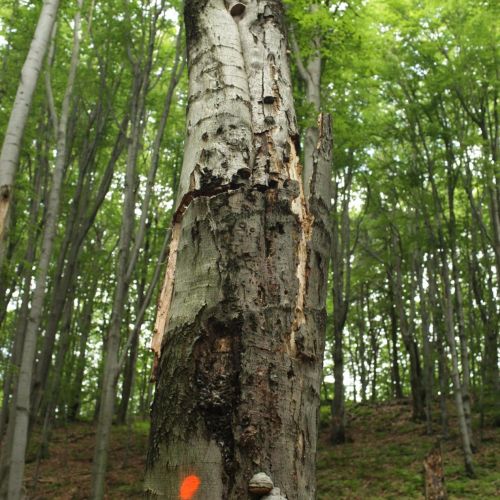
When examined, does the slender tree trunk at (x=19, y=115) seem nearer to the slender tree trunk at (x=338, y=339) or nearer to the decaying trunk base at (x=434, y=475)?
the decaying trunk base at (x=434, y=475)

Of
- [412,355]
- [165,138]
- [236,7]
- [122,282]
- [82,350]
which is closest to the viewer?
[236,7]

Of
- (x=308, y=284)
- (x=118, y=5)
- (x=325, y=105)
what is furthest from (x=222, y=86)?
(x=118, y=5)

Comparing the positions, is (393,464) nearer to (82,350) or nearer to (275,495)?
(82,350)

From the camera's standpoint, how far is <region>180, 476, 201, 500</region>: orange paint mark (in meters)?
1.01

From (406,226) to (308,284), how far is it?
40.6ft

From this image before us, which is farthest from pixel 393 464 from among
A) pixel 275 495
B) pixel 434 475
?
pixel 275 495

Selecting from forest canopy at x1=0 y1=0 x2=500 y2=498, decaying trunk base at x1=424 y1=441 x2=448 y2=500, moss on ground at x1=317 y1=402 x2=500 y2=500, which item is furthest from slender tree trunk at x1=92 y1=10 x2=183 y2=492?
decaying trunk base at x1=424 y1=441 x2=448 y2=500

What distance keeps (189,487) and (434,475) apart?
675cm

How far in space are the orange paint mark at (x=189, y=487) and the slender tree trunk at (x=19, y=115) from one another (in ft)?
11.0

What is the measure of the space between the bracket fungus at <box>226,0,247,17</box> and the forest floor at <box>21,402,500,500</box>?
7616 millimetres

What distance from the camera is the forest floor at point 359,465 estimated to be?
7.85 m

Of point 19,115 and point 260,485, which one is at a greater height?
point 19,115

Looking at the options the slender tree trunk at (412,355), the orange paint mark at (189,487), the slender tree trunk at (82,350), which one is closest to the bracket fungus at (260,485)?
the orange paint mark at (189,487)

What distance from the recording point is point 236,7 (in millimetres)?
1714
